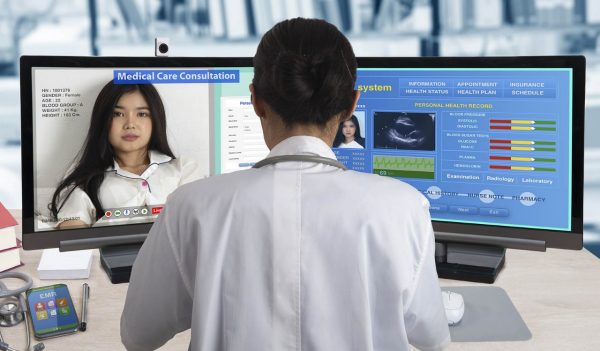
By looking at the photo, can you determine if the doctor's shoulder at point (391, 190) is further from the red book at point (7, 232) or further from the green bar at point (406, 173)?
the red book at point (7, 232)

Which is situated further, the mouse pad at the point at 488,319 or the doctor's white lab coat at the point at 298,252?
the mouse pad at the point at 488,319

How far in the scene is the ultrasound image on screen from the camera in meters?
1.37

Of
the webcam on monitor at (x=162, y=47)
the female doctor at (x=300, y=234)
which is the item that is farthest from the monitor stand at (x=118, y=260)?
the female doctor at (x=300, y=234)

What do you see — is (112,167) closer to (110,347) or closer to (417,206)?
(110,347)

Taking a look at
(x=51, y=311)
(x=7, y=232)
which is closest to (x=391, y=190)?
(x=51, y=311)

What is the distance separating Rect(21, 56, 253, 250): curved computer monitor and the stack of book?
0.28 feet

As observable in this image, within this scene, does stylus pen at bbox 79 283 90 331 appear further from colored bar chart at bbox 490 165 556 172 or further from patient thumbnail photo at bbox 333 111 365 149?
colored bar chart at bbox 490 165 556 172

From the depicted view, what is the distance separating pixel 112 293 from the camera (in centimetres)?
132

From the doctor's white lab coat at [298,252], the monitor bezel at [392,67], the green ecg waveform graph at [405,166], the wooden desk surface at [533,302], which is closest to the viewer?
the doctor's white lab coat at [298,252]

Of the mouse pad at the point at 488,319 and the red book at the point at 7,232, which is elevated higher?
the red book at the point at 7,232

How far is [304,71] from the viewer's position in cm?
81

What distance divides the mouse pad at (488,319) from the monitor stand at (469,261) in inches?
1.5

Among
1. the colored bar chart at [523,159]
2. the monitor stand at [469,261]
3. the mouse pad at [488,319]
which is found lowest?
the mouse pad at [488,319]

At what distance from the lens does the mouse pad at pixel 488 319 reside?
3.72 ft
